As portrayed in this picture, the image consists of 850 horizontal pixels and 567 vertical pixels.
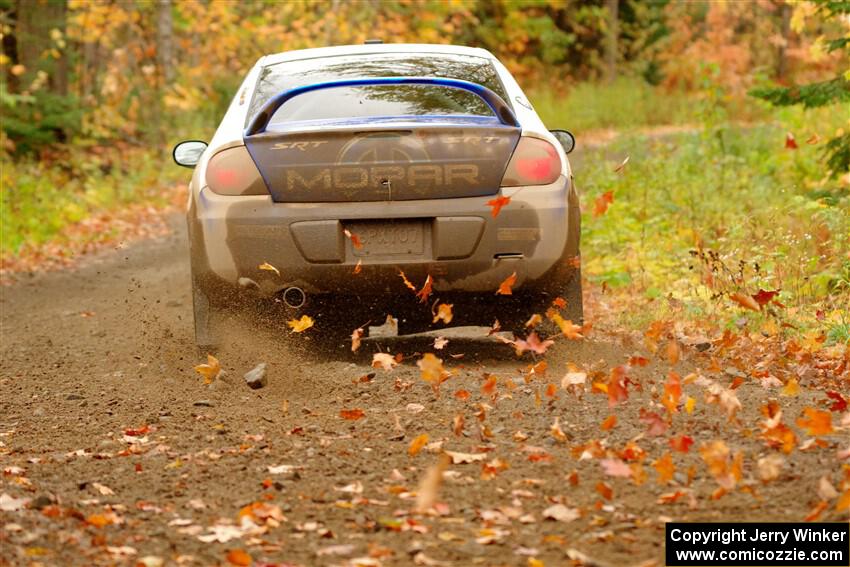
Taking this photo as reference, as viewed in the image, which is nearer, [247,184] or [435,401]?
[435,401]

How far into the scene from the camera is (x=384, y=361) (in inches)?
223

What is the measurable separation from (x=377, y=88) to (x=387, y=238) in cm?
98

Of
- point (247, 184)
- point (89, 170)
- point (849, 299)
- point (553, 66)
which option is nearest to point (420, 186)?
point (247, 184)

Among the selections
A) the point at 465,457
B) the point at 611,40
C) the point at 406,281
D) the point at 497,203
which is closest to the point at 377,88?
the point at 497,203

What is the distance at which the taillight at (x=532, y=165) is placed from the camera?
247 inches

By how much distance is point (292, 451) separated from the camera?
4887 millimetres

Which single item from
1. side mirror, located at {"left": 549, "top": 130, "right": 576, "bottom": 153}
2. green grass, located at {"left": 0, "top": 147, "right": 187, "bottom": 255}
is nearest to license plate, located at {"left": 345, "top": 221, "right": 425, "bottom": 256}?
side mirror, located at {"left": 549, "top": 130, "right": 576, "bottom": 153}

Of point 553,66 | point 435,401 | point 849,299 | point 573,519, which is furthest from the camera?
point 553,66

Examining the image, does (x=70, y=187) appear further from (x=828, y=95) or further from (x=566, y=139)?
(x=566, y=139)

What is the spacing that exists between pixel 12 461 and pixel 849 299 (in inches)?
186

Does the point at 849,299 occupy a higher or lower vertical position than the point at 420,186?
lower

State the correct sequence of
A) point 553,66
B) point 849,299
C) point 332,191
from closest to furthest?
point 332,191 → point 849,299 → point 553,66

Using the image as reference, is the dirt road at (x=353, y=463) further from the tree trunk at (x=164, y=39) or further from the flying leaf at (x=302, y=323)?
the tree trunk at (x=164, y=39)

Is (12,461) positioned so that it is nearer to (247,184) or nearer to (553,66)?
(247,184)
